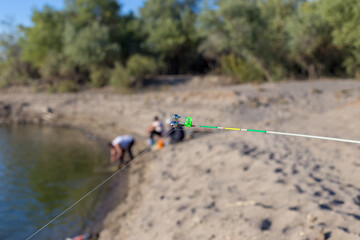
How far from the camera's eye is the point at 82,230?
24.5 feet

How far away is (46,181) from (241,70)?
1706 cm

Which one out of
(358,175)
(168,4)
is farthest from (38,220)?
(168,4)

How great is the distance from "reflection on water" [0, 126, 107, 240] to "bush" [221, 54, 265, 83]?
12830 millimetres

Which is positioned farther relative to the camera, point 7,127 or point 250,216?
point 7,127

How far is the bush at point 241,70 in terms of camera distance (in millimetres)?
23875

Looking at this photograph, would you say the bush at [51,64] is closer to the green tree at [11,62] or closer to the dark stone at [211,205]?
the green tree at [11,62]

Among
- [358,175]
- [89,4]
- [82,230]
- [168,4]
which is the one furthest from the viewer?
[168,4]

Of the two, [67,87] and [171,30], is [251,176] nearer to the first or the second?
[67,87]

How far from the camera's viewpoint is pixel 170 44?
3022cm

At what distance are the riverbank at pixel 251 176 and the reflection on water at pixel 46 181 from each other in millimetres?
1219

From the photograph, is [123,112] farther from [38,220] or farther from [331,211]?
[331,211]

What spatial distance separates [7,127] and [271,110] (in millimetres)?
16770

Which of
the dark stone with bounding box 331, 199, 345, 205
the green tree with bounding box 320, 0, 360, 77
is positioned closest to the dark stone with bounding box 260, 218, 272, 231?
the dark stone with bounding box 331, 199, 345, 205

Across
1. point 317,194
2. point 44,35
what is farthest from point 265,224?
point 44,35
